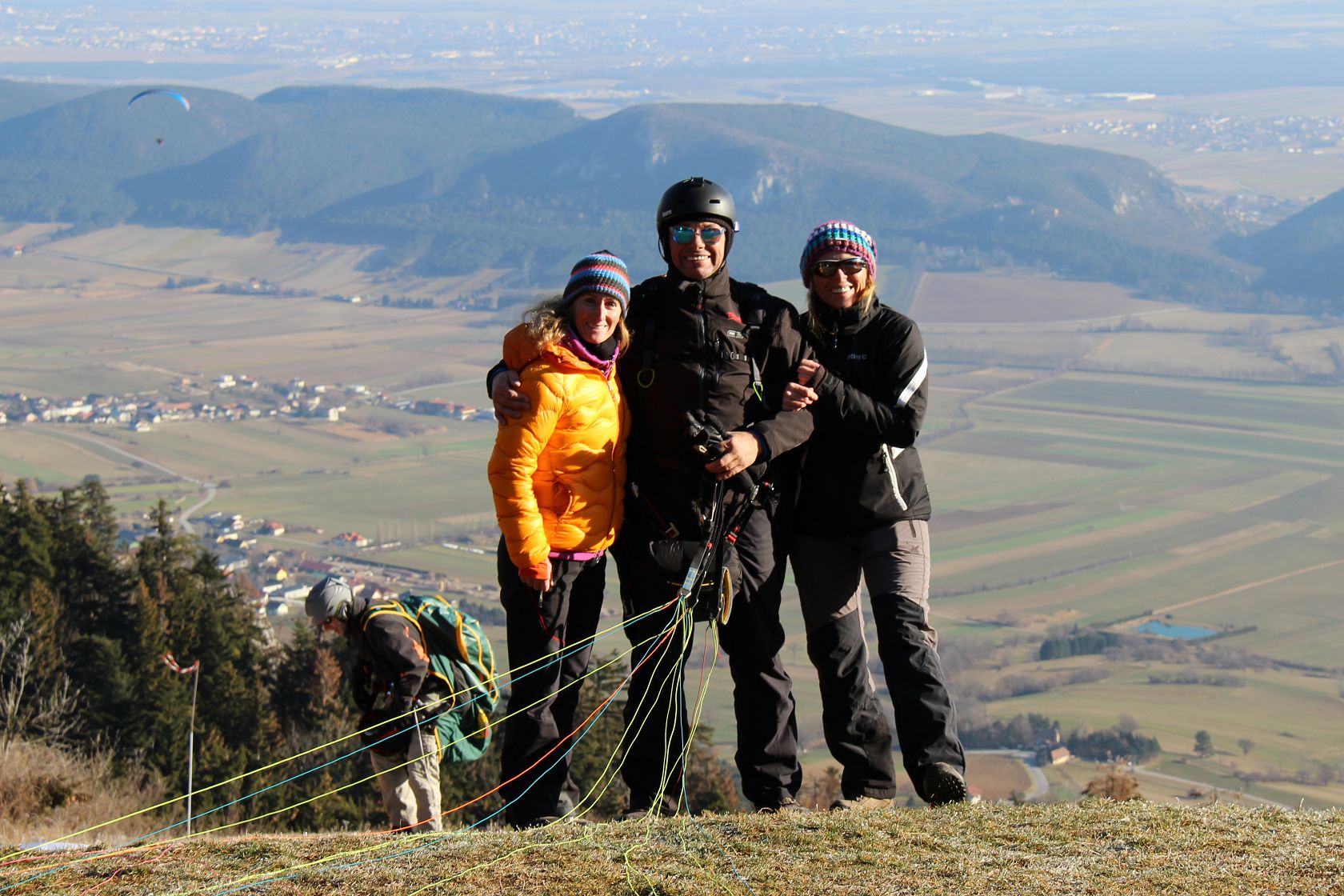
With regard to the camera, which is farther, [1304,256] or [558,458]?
[1304,256]

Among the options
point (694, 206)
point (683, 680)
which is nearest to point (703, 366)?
point (694, 206)

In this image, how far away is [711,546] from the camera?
16.8ft

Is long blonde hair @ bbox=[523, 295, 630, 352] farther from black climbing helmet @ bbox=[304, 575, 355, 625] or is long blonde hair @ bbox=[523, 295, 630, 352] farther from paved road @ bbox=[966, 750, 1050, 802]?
paved road @ bbox=[966, 750, 1050, 802]

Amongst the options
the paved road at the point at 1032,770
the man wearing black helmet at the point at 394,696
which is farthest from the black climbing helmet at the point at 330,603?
the paved road at the point at 1032,770

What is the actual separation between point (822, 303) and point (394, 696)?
261 cm

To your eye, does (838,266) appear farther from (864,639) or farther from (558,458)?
(864,639)

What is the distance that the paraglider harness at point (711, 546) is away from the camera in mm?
5090

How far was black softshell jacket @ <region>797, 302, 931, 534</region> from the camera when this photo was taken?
5.27 meters

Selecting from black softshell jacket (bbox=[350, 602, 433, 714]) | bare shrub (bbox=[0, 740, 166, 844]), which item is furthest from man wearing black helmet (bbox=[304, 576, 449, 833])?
bare shrub (bbox=[0, 740, 166, 844])

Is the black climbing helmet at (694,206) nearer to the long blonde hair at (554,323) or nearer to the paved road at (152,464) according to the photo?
the long blonde hair at (554,323)

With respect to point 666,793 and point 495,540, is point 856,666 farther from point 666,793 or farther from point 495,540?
point 495,540

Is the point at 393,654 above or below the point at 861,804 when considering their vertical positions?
above

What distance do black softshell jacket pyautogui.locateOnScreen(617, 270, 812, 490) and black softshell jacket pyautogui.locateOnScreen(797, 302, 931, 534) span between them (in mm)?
187

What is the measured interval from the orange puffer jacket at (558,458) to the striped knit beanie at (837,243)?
89 cm
